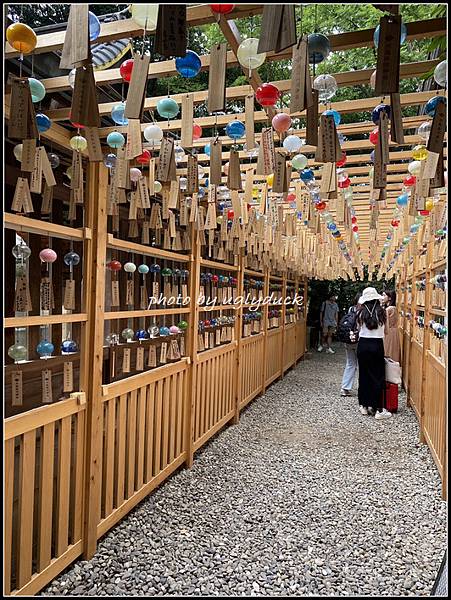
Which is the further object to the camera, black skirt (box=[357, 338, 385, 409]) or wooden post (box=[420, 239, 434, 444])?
black skirt (box=[357, 338, 385, 409])

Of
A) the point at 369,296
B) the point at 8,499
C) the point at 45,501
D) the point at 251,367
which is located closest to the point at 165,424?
the point at 45,501

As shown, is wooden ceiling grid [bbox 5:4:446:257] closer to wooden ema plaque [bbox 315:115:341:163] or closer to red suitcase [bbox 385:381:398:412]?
wooden ema plaque [bbox 315:115:341:163]

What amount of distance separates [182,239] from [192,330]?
69 centimetres

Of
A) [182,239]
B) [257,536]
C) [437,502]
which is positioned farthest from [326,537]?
[182,239]

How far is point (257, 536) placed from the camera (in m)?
2.61

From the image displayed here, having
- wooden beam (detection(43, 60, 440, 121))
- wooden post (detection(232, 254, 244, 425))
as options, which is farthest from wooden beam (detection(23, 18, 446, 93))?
wooden post (detection(232, 254, 244, 425))

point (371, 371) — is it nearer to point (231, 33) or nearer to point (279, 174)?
point (279, 174)

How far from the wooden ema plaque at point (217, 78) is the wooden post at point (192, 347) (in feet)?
7.72

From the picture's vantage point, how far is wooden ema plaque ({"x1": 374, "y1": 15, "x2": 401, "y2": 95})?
1.11 metres

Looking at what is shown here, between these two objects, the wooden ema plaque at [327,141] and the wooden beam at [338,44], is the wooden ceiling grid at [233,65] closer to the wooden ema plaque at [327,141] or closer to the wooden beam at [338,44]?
the wooden beam at [338,44]

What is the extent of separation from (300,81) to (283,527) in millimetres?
2373

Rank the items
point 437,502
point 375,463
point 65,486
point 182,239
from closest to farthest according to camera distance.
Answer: point 65,486, point 437,502, point 182,239, point 375,463

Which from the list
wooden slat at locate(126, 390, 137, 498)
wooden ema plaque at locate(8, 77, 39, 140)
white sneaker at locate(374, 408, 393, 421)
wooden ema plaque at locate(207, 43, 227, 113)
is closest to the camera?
wooden ema plaque at locate(207, 43, 227, 113)

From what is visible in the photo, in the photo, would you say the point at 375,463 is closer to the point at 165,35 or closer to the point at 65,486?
the point at 65,486
